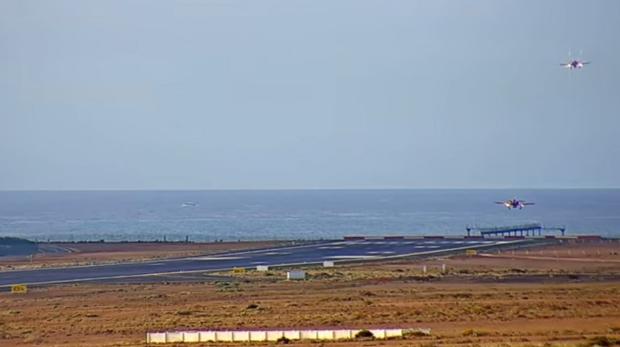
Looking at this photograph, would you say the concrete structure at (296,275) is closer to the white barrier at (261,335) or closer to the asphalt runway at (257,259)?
the asphalt runway at (257,259)

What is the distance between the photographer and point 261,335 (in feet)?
133

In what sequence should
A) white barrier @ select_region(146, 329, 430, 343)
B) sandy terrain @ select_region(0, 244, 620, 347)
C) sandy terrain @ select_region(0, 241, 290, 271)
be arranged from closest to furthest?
white barrier @ select_region(146, 329, 430, 343)
sandy terrain @ select_region(0, 244, 620, 347)
sandy terrain @ select_region(0, 241, 290, 271)

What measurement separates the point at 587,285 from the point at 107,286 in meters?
30.7

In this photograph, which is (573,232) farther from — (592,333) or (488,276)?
(592,333)

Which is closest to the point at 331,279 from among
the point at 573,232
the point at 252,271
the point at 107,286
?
the point at 252,271

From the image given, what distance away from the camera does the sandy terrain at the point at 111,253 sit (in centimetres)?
9162

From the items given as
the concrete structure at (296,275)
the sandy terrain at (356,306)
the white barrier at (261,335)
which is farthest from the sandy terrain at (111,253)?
the white barrier at (261,335)

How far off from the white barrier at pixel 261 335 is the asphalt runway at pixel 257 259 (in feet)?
104

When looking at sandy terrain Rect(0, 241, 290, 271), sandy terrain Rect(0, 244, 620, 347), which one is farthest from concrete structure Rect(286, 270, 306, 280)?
sandy terrain Rect(0, 241, 290, 271)

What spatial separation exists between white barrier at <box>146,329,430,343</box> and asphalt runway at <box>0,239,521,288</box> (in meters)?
31.7

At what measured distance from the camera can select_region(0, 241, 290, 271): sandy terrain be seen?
91625 mm

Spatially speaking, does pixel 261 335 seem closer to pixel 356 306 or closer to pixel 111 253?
pixel 356 306

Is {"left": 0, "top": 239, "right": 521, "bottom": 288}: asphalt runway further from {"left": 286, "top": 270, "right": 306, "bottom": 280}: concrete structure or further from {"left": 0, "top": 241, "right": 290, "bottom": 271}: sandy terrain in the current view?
{"left": 286, "top": 270, "right": 306, "bottom": 280}: concrete structure

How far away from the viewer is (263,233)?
176750 millimetres
